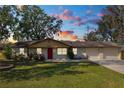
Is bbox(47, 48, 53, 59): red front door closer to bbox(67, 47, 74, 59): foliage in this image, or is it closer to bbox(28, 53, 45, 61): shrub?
bbox(28, 53, 45, 61): shrub

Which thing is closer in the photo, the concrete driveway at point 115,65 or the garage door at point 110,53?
the concrete driveway at point 115,65

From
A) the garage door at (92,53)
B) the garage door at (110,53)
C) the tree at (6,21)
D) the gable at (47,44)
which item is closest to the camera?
the tree at (6,21)

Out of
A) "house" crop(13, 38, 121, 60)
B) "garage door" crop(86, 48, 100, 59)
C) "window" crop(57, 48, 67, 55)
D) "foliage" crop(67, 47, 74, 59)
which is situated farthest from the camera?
"garage door" crop(86, 48, 100, 59)

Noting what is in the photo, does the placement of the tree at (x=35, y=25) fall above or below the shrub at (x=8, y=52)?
above

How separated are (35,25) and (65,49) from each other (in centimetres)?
1058

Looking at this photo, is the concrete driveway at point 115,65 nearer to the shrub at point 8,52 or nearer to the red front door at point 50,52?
the red front door at point 50,52

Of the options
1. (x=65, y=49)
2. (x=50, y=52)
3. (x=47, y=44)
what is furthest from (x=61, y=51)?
(x=47, y=44)

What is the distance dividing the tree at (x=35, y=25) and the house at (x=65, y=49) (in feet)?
14.9

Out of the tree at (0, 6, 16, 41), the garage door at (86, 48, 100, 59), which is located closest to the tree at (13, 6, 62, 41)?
the tree at (0, 6, 16, 41)

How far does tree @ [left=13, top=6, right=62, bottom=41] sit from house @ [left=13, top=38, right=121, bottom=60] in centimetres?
454

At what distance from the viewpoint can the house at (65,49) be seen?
39.9 metres

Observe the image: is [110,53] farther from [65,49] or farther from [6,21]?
[6,21]

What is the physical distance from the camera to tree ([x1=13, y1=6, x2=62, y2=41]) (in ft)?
147

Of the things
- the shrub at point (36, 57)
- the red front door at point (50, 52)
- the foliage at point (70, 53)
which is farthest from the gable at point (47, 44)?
the shrub at point (36, 57)
